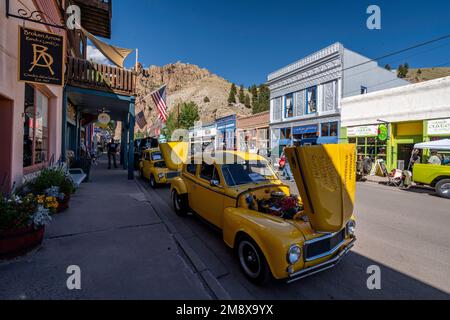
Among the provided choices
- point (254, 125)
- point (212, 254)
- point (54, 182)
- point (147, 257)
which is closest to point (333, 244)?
point (212, 254)

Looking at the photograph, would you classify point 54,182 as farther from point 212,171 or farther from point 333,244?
point 333,244

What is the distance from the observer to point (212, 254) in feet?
12.8

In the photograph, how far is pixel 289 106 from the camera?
76.2ft

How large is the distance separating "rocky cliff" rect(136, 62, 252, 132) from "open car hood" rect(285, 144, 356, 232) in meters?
53.2

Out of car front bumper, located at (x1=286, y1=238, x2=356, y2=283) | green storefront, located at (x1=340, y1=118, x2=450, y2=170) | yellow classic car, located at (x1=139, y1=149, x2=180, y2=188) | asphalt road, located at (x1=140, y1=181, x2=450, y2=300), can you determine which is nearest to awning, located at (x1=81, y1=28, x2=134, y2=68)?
yellow classic car, located at (x1=139, y1=149, x2=180, y2=188)

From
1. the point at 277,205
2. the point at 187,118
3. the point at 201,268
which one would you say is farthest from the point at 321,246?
the point at 187,118

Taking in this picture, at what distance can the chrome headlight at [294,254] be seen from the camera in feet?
8.54

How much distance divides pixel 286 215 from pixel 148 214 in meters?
3.89

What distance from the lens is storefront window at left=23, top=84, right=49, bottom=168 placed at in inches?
252

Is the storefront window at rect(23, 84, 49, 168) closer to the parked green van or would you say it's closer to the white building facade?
the parked green van

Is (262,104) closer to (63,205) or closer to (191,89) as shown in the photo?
(63,205)

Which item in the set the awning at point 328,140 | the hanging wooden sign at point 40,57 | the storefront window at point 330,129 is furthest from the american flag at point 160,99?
the storefront window at point 330,129

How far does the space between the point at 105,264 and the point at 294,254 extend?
8.79ft
